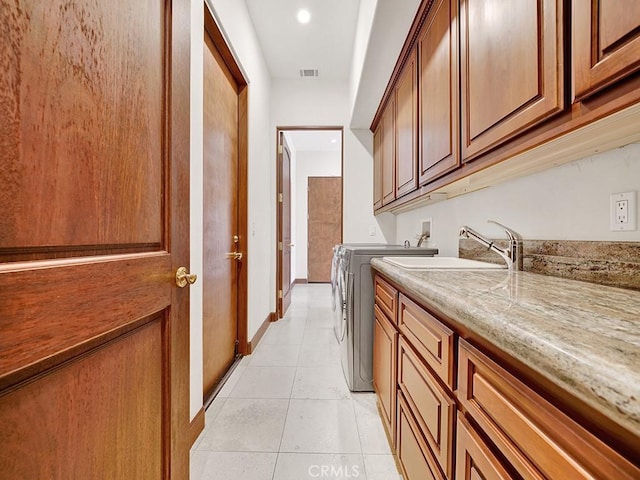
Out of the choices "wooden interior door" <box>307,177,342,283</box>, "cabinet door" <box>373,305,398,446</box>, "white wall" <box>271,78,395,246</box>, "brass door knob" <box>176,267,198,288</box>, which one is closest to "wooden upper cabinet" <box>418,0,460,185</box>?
"cabinet door" <box>373,305,398,446</box>

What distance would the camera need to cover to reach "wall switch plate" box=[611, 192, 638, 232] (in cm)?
80

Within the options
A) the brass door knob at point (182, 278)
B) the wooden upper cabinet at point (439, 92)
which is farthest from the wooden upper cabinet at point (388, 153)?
the brass door knob at point (182, 278)

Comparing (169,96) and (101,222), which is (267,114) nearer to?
(169,96)

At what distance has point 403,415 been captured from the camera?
1.15 m

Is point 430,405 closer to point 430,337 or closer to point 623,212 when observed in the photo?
point 430,337

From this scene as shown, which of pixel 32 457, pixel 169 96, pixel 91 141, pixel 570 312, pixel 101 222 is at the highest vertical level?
pixel 169 96

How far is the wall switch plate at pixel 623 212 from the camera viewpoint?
0.80 metres

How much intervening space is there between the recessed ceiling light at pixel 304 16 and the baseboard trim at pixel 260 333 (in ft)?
9.40

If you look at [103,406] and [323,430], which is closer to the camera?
[103,406]

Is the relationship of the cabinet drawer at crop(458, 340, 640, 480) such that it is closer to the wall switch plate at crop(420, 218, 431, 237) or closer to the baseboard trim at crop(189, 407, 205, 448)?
the baseboard trim at crop(189, 407, 205, 448)

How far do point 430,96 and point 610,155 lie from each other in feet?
2.91

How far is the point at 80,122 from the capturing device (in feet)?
1.87

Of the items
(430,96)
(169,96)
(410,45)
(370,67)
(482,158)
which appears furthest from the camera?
(370,67)

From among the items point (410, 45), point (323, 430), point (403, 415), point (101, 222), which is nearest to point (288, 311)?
point (323, 430)
